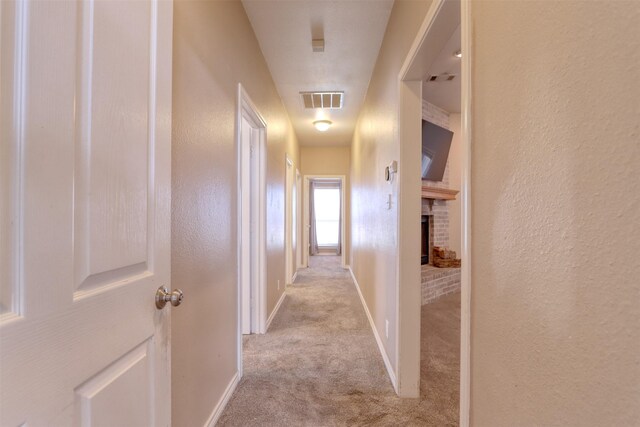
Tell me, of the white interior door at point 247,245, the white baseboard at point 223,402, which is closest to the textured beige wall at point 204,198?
the white baseboard at point 223,402

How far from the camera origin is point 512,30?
783 mm

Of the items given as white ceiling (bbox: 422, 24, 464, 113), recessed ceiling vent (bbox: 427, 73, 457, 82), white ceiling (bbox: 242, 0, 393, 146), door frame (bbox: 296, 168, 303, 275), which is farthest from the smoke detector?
door frame (bbox: 296, 168, 303, 275)

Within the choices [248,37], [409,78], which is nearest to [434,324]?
[409,78]

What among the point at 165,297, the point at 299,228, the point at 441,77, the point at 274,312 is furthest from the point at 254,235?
the point at 299,228

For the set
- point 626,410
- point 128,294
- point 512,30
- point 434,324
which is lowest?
point 434,324

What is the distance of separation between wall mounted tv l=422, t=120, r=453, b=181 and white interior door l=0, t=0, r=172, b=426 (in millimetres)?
3822

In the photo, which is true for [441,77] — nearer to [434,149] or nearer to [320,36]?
[434,149]

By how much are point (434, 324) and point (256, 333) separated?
191 centimetres

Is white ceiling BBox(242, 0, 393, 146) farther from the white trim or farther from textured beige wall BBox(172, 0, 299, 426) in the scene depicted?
the white trim

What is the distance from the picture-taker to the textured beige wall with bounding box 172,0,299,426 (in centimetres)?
131

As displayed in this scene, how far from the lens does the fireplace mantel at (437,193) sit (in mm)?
4168

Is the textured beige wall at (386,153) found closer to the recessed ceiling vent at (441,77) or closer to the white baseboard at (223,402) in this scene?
the recessed ceiling vent at (441,77)

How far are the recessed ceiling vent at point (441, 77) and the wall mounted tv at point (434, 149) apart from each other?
22.9 inches

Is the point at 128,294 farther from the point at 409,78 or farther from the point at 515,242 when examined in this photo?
the point at 409,78
